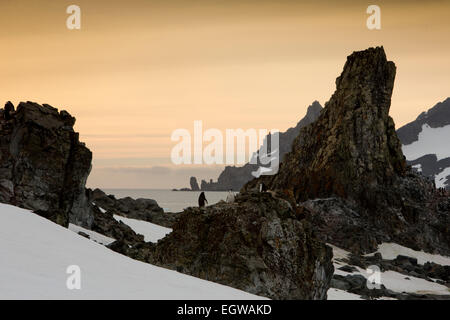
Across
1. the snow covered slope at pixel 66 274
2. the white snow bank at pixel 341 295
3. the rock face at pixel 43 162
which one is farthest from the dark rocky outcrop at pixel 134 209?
the snow covered slope at pixel 66 274

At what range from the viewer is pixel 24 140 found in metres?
43.5

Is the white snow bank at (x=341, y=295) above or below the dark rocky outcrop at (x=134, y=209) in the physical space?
below

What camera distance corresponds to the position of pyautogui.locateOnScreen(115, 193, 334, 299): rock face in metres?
23.5

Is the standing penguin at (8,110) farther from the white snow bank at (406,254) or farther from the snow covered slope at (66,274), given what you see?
the white snow bank at (406,254)

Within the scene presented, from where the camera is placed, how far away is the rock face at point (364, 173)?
7119cm

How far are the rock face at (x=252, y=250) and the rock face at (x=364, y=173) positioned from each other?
42009 millimetres

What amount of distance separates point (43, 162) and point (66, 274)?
32.3 m

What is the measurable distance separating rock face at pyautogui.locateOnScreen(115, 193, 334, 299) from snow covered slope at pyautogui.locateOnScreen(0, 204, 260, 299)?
7.90 meters

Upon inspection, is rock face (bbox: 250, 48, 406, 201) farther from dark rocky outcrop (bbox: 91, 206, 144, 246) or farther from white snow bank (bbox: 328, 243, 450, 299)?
dark rocky outcrop (bbox: 91, 206, 144, 246)

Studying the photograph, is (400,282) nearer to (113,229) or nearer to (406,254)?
(406,254)

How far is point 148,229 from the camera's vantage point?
55250mm
